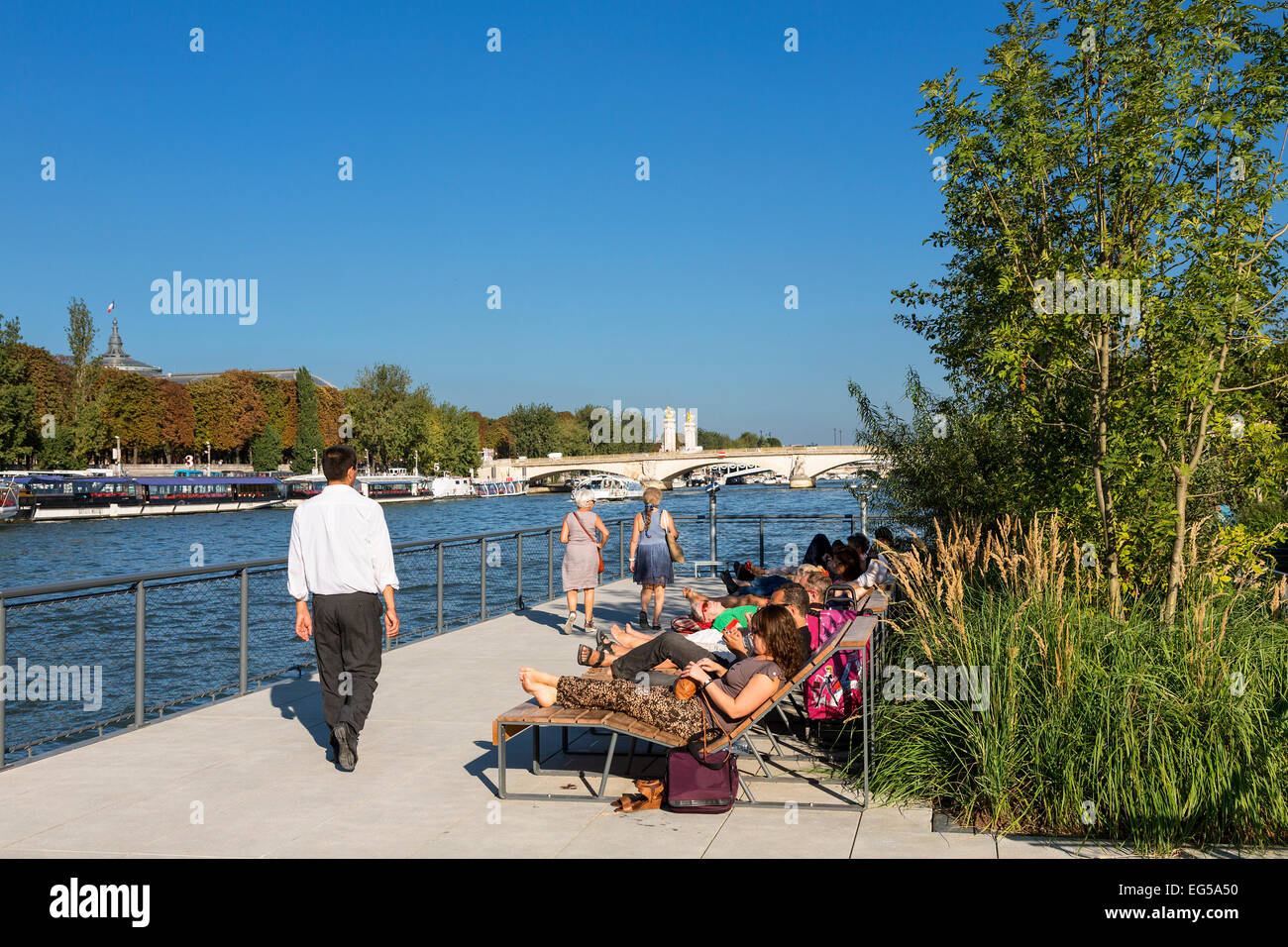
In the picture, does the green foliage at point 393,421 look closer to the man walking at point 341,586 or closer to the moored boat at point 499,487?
the moored boat at point 499,487

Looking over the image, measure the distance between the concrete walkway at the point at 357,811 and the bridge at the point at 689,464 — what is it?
62.9m

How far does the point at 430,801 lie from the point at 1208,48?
21.5ft

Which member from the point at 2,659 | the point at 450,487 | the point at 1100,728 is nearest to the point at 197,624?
the point at 2,659

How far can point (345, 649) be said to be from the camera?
5.96m

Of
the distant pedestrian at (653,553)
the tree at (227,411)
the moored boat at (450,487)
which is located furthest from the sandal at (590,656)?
the tree at (227,411)

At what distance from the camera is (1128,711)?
Result: 4.62 metres

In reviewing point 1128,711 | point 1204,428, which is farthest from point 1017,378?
point 1128,711

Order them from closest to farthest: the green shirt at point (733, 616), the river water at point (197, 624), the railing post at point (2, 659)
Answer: the railing post at point (2, 659), the river water at point (197, 624), the green shirt at point (733, 616)

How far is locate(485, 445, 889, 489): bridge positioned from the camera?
3071 inches

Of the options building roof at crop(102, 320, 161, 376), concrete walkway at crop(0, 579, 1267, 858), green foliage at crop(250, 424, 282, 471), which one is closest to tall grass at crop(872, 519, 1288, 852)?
concrete walkway at crop(0, 579, 1267, 858)

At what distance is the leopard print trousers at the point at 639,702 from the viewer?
16.8 feet

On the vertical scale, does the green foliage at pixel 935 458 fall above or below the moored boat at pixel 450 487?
above

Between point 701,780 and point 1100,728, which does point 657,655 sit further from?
point 1100,728

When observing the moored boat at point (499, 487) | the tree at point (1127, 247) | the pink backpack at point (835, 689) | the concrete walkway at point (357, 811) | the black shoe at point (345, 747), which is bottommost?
the moored boat at point (499, 487)
